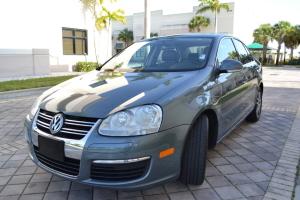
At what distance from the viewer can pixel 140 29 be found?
39031 millimetres

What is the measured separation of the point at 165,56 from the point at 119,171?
5.42ft

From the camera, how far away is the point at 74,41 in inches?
564

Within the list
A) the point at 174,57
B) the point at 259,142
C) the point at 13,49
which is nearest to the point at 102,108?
the point at 174,57

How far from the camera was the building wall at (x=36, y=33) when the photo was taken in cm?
1053

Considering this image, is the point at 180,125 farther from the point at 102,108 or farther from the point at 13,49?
the point at 13,49

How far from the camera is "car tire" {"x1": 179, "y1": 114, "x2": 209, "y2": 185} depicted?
2289 millimetres

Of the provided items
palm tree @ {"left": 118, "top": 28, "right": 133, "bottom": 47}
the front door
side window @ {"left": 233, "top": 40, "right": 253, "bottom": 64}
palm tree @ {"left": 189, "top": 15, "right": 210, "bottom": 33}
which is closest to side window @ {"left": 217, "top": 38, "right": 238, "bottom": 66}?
the front door

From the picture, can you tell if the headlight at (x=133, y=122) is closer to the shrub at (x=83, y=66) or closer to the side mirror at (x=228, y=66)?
the side mirror at (x=228, y=66)

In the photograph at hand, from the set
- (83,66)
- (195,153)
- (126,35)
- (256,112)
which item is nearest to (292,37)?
(126,35)

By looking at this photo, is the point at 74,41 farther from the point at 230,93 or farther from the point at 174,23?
the point at 174,23

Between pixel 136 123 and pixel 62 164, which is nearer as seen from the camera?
pixel 136 123

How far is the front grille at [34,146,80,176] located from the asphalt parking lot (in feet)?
1.20

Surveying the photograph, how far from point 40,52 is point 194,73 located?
1076cm

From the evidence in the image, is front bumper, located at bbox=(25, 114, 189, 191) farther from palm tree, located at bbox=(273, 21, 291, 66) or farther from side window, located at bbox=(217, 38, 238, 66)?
palm tree, located at bbox=(273, 21, 291, 66)
